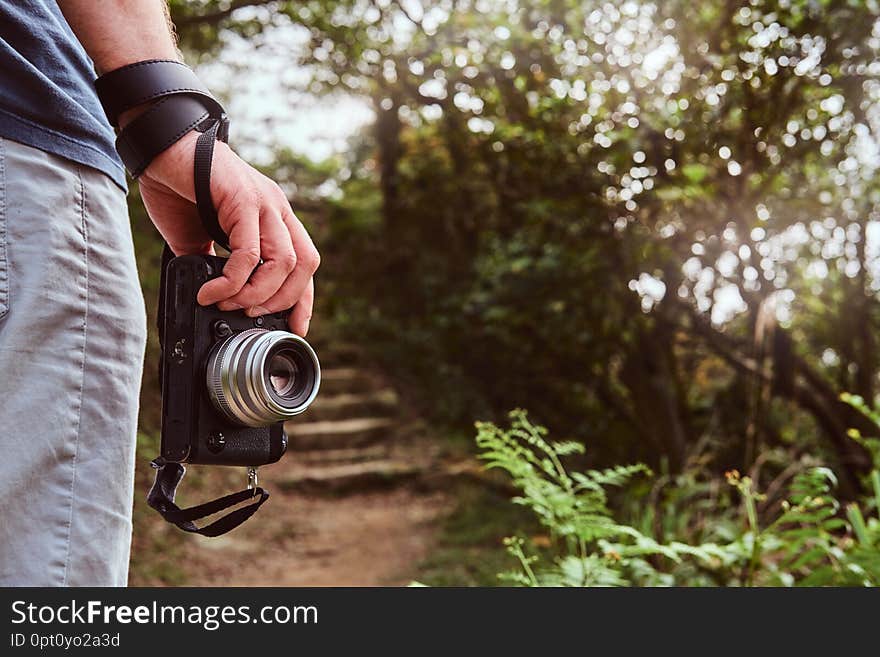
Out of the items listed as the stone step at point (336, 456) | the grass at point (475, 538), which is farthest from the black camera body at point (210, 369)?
the stone step at point (336, 456)

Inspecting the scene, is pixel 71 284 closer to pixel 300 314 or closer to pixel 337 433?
pixel 300 314

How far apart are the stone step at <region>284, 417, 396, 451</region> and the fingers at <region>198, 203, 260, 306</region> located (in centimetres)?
627

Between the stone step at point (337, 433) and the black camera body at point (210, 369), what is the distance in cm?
619

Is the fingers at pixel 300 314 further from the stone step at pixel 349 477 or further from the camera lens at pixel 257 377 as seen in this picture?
the stone step at pixel 349 477

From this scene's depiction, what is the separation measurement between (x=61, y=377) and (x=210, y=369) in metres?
0.25

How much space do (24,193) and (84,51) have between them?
0.29 m

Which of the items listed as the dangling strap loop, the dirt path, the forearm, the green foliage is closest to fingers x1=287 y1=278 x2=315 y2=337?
the dangling strap loop

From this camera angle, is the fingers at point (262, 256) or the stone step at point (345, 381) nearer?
the fingers at point (262, 256)

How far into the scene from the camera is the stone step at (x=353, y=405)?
7.84m

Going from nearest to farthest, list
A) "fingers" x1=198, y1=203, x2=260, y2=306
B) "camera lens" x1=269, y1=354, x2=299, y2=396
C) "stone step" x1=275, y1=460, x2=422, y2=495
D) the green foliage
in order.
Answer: "fingers" x1=198, y1=203, x2=260, y2=306, "camera lens" x1=269, y1=354, x2=299, y2=396, the green foliage, "stone step" x1=275, y1=460, x2=422, y2=495

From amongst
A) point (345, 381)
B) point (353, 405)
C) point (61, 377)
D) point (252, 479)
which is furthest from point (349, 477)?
point (61, 377)

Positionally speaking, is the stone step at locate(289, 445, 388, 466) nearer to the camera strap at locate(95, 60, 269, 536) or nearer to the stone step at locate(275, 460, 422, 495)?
the stone step at locate(275, 460, 422, 495)

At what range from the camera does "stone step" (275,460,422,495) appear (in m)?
6.73
